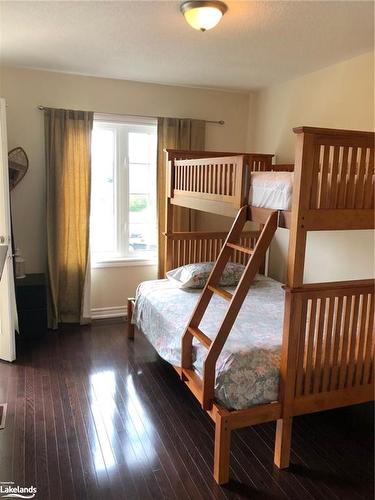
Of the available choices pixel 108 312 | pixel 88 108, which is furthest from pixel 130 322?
pixel 88 108

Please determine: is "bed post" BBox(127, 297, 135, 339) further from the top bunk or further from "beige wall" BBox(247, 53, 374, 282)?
the top bunk

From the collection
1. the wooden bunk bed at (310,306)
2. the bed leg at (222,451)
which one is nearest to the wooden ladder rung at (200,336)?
the wooden bunk bed at (310,306)

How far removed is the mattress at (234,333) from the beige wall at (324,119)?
0.48 m

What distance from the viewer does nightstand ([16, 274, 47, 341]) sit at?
362 centimetres

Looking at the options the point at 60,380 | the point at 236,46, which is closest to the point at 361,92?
the point at 236,46

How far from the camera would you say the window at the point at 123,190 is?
414cm

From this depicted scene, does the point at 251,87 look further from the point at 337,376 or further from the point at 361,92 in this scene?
the point at 337,376

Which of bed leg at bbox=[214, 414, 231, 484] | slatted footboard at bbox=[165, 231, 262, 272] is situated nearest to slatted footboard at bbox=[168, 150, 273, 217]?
slatted footboard at bbox=[165, 231, 262, 272]

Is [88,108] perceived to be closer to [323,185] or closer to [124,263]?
[124,263]

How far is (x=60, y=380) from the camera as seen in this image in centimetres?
304

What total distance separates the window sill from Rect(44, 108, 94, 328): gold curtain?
0.20 meters

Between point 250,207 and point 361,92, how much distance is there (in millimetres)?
1526

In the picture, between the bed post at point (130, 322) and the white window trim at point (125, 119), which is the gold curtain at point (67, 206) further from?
the bed post at point (130, 322)

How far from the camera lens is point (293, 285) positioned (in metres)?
2.01
